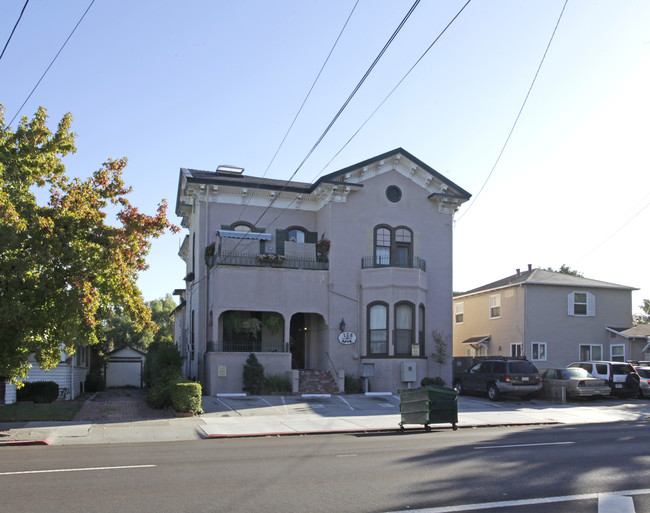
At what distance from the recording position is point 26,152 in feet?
51.8

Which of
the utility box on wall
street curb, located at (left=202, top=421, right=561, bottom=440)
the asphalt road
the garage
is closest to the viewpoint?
the asphalt road

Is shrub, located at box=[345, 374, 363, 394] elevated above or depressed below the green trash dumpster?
below

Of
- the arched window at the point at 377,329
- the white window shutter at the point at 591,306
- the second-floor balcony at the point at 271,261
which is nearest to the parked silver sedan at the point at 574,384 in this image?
the arched window at the point at 377,329

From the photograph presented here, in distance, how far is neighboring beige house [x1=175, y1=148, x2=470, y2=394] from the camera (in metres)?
27.1

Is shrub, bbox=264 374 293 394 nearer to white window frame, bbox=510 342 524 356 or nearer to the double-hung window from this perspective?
white window frame, bbox=510 342 524 356

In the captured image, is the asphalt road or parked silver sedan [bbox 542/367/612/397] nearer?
the asphalt road

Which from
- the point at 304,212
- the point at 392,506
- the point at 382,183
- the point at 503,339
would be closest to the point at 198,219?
the point at 304,212

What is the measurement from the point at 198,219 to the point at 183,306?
8773mm

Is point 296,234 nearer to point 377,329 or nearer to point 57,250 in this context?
point 377,329

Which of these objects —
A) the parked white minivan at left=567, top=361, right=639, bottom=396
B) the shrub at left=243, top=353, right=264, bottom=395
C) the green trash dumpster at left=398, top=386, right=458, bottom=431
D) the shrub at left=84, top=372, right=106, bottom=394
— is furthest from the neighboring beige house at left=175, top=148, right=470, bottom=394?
the green trash dumpster at left=398, top=386, right=458, bottom=431

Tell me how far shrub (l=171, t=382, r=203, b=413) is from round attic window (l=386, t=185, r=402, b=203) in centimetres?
1406

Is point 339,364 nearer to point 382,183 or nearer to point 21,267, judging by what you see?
point 382,183

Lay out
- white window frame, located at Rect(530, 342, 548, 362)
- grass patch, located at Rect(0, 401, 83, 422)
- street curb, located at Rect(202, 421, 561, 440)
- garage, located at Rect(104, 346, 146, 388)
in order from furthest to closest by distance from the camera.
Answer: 1. garage, located at Rect(104, 346, 146, 388)
2. white window frame, located at Rect(530, 342, 548, 362)
3. grass patch, located at Rect(0, 401, 83, 422)
4. street curb, located at Rect(202, 421, 561, 440)

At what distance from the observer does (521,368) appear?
83.6 ft
